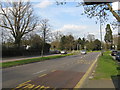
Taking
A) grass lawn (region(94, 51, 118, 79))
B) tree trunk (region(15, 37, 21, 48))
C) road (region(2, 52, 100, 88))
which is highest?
tree trunk (region(15, 37, 21, 48))

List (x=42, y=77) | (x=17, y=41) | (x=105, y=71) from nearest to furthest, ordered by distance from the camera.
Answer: (x=42, y=77)
(x=105, y=71)
(x=17, y=41)

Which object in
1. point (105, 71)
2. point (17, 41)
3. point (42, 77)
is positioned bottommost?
point (42, 77)

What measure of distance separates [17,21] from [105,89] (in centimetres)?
3665

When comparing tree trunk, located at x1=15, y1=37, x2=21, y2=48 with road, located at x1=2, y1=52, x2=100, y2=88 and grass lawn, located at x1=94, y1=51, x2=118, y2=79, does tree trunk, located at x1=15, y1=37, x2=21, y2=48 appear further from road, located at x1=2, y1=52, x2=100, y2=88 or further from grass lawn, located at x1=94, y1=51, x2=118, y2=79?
grass lawn, located at x1=94, y1=51, x2=118, y2=79

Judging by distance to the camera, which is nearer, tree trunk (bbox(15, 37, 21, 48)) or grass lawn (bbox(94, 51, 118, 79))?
grass lawn (bbox(94, 51, 118, 79))

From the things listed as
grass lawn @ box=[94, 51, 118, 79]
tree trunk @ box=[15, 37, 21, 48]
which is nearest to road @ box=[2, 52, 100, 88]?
grass lawn @ box=[94, 51, 118, 79]

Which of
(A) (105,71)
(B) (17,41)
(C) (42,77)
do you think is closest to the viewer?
(C) (42,77)

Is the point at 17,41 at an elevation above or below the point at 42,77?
above

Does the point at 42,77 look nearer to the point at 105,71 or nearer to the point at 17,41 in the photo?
the point at 105,71

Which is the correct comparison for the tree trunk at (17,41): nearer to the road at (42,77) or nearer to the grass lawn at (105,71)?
the road at (42,77)

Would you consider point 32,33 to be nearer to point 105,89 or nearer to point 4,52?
point 4,52

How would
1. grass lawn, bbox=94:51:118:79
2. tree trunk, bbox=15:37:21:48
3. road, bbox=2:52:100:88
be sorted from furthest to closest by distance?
tree trunk, bbox=15:37:21:48 < grass lawn, bbox=94:51:118:79 < road, bbox=2:52:100:88

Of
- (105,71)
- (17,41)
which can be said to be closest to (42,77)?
(105,71)

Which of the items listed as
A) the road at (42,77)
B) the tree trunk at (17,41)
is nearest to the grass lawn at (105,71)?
the road at (42,77)
